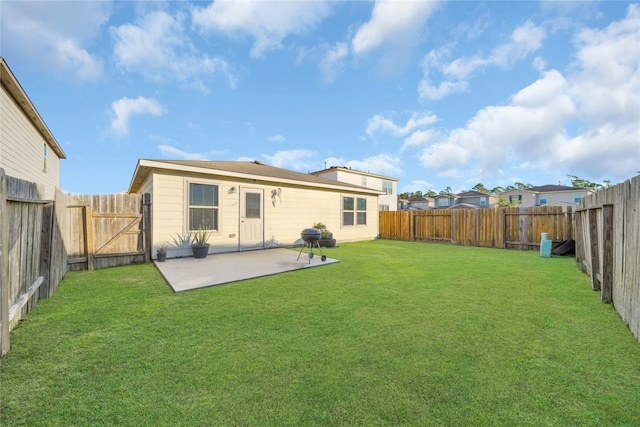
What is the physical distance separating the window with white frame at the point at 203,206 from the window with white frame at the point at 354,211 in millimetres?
5830

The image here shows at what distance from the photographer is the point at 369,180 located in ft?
77.6

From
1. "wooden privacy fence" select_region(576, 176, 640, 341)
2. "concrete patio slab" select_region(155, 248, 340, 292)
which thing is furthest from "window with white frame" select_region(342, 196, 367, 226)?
"wooden privacy fence" select_region(576, 176, 640, 341)

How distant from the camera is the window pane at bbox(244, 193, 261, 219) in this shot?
859 centimetres

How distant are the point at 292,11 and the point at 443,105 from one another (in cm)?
854

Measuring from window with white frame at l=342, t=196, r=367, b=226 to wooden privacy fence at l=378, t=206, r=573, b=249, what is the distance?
2.01 meters

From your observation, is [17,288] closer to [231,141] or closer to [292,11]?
[292,11]

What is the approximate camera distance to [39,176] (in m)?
9.77

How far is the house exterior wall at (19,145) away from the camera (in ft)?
20.4

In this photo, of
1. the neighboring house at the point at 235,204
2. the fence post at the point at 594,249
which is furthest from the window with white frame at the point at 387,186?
the fence post at the point at 594,249

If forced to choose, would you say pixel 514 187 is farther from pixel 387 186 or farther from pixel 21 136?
pixel 21 136

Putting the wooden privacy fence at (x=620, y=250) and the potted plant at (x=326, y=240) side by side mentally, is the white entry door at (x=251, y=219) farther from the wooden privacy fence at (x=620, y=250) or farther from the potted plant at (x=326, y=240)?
the wooden privacy fence at (x=620, y=250)

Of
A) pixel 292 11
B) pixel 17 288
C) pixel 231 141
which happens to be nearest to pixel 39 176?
pixel 231 141

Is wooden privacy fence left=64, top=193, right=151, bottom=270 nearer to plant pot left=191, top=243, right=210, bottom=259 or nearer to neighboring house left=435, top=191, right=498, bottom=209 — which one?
plant pot left=191, top=243, right=210, bottom=259

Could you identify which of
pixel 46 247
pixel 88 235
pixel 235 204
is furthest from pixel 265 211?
pixel 46 247
